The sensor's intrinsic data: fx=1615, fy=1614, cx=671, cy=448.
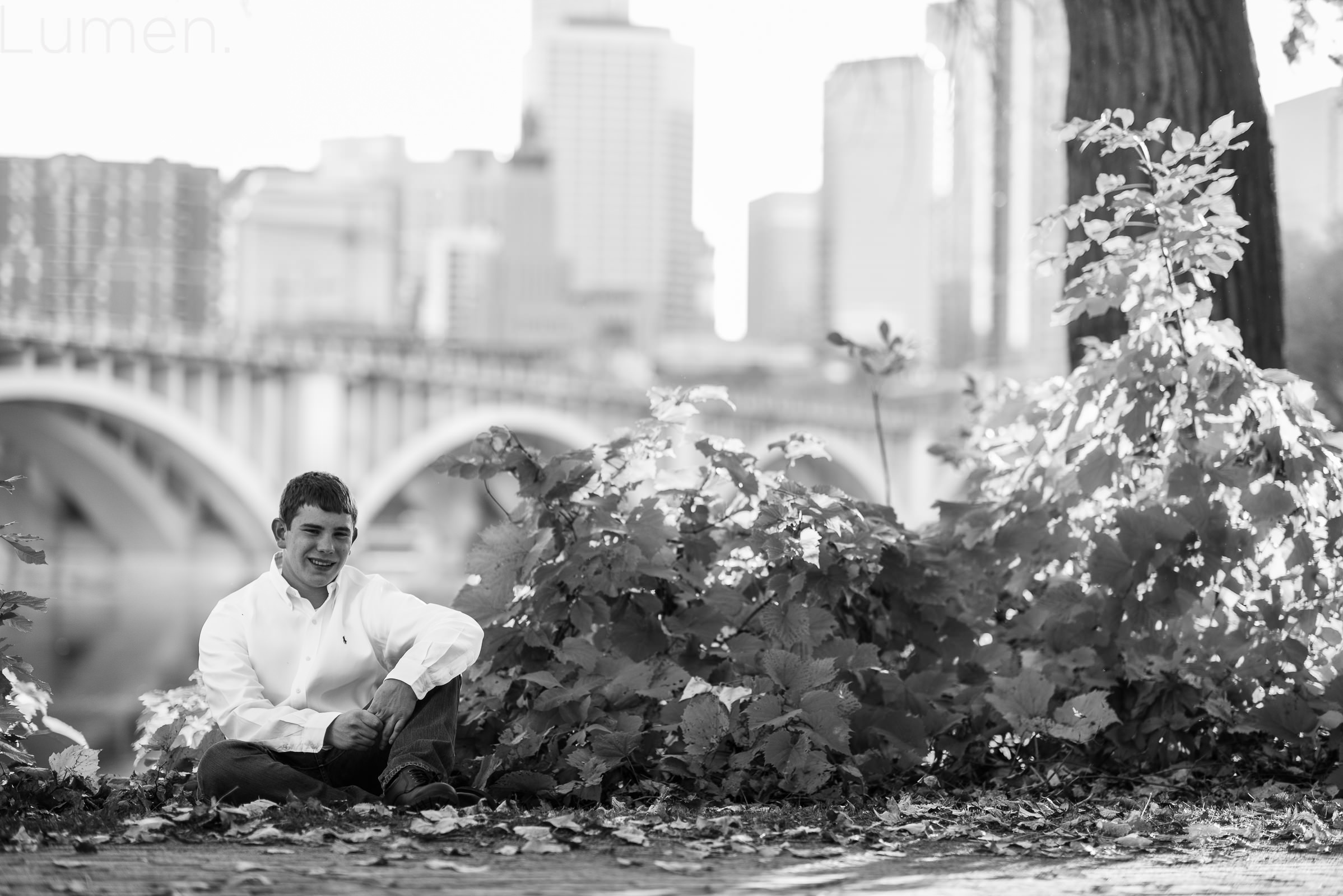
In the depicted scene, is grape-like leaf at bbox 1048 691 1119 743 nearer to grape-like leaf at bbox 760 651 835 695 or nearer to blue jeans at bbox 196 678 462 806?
grape-like leaf at bbox 760 651 835 695

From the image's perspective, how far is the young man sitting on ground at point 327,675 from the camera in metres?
3.31

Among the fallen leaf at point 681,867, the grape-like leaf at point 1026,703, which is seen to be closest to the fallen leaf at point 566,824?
the fallen leaf at point 681,867

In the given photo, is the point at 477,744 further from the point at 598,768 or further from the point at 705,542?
the point at 705,542

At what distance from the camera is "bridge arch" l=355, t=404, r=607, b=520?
1340 inches

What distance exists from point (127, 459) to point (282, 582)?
3152 centimetres

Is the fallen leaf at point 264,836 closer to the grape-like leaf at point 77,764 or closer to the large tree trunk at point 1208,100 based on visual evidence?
the grape-like leaf at point 77,764

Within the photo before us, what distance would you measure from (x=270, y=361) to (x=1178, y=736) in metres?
32.1

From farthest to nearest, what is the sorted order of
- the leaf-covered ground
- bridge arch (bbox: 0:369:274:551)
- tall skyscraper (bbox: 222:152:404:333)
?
tall skyscraper (bbox: 222:152:404:333)
bridge arch (bbox: 0:369:274:551)
the leaf-covered ground

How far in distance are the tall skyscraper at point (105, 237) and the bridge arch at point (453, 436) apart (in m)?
24.9

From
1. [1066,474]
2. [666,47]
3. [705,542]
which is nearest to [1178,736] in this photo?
[1066,474]

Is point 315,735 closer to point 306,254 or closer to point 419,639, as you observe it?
point 419,639

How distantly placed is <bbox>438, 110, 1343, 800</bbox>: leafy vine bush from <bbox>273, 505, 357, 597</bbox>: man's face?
0.60 metres

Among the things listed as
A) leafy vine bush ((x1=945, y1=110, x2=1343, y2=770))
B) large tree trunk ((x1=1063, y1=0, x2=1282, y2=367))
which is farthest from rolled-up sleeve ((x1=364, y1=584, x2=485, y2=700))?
large tree trunk ((x1=1063, y1=0, x2=1282, y2=367))

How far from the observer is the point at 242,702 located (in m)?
3.36
